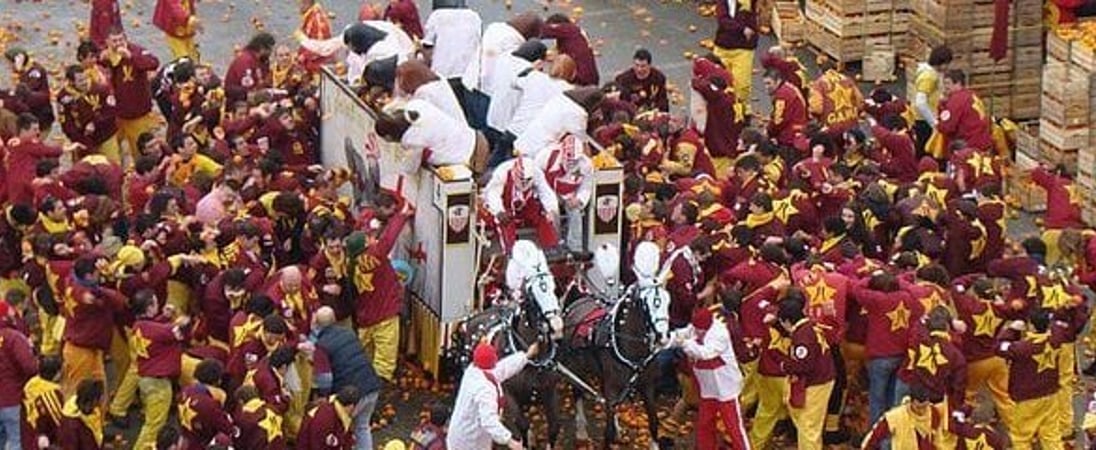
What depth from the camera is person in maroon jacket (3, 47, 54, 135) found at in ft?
76.2

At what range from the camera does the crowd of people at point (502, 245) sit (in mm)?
18219

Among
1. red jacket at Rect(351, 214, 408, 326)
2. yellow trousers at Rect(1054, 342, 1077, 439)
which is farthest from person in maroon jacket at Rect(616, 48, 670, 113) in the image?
yellow trousers at Rect(1054, 342, 1077, 439)

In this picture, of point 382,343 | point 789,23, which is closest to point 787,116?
point 382,343

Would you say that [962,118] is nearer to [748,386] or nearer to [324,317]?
[748,386]

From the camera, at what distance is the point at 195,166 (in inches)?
848

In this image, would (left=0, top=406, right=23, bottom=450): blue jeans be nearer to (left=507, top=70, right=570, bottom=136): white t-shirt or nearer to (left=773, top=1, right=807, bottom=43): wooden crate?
(left=507, top=70, right=570, bottom=136): white t-shirt

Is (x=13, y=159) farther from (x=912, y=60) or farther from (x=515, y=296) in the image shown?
(x=912, y=60)

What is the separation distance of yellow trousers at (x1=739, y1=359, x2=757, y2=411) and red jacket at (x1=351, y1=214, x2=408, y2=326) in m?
2.79

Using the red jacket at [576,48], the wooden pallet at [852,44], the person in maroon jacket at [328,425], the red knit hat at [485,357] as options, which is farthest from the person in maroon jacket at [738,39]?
the person in maroon jacket at [328,425]

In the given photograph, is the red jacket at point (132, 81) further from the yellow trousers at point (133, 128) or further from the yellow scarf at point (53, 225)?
the yellow scarf at point (53, 225)

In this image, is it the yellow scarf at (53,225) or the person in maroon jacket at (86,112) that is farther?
the person in maroon jacket at (86,112)

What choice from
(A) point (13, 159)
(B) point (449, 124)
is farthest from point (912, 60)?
(A) point (13, 159)

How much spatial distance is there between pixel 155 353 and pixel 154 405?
423mm

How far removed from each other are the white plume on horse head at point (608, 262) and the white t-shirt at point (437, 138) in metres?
1.46
